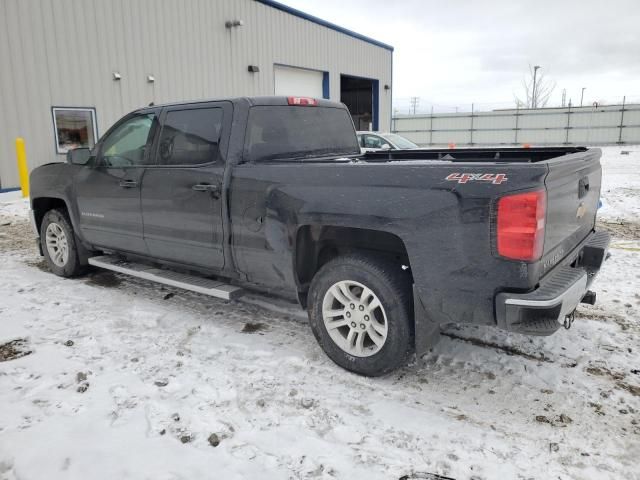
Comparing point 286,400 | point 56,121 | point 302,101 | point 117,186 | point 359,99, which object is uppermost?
point 359,99

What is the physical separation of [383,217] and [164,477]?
183cm

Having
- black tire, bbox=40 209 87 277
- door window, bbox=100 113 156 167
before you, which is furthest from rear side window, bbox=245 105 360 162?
black tire, bbox=40 209 87 277

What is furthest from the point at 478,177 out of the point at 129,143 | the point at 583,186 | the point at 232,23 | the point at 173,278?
the point at 232,23

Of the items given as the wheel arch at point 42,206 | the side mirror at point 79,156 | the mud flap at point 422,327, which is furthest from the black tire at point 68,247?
the mud flap at point 422,327

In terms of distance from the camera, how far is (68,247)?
5.71 meters

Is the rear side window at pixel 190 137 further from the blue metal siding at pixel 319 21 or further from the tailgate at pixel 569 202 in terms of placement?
the blue metal siding at pixel 319 21

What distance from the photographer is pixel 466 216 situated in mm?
2766

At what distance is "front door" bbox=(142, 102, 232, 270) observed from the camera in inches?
158

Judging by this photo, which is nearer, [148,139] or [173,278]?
[173,278]

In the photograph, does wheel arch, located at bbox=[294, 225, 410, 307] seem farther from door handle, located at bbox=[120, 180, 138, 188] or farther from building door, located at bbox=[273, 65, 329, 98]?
building door, located at bbox=[273, 65, 329, 98]

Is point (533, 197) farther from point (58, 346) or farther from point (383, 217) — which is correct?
point (58, 346)

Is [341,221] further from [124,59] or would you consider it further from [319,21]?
[319,21]

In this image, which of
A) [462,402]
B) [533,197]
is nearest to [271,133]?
[533,197]

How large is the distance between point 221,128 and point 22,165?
10.0 m
